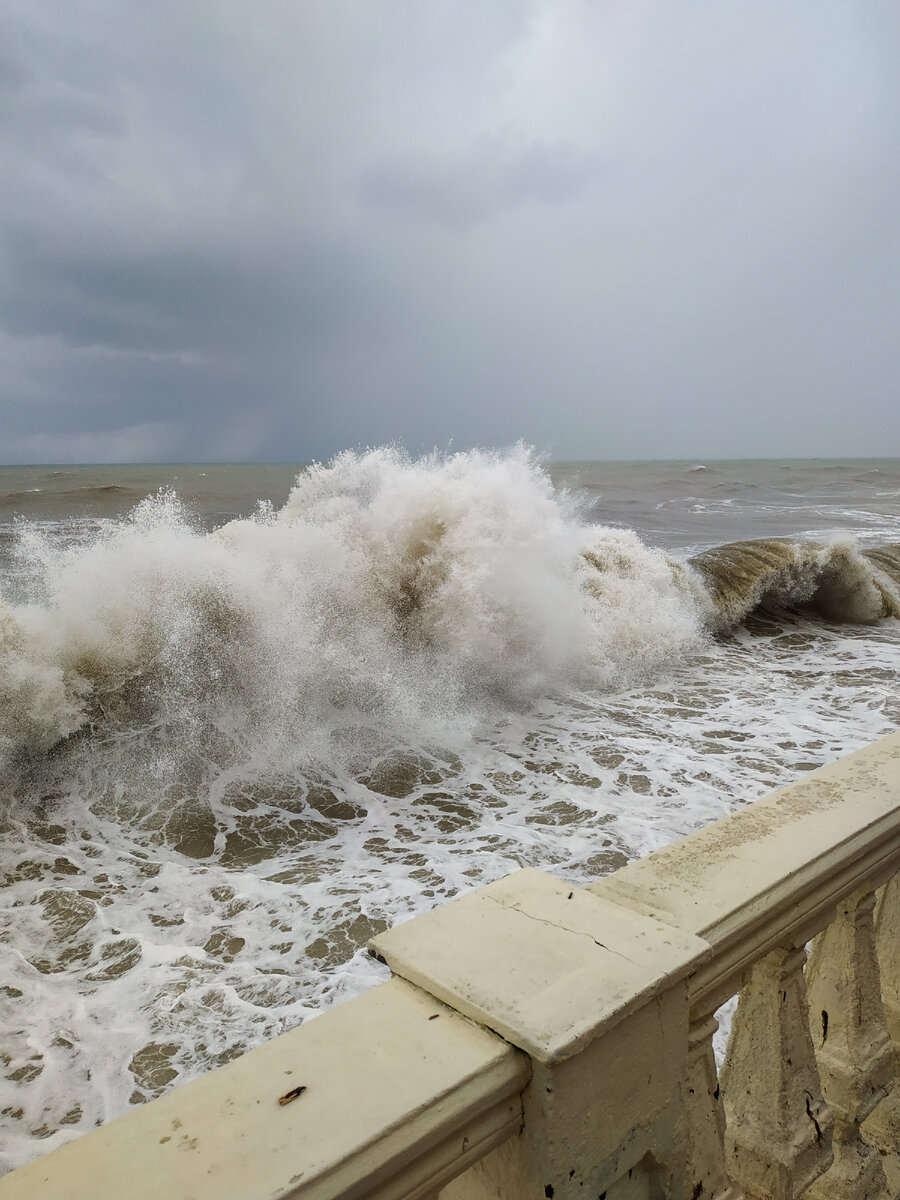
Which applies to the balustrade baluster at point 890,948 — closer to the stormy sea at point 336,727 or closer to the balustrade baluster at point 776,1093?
the balustrade baluster at point 776,1093

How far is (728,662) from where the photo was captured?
32.1ft

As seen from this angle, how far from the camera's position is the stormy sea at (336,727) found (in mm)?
3881

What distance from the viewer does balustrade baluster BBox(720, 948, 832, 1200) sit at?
5.15 feet

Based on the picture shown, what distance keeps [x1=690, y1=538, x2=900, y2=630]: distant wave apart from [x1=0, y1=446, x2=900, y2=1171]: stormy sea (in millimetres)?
51

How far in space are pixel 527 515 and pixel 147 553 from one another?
4413 mm

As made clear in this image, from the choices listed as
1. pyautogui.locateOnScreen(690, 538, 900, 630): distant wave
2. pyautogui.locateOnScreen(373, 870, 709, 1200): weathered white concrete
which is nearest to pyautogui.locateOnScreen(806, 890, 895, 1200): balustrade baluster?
pyautogui.locateOnScreen(373, 870, 709, 1200): weathered white concrete

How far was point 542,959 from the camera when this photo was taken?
1152mm

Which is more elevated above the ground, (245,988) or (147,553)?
(147,553)

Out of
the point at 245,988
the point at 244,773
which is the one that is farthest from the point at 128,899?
the point at 244,773

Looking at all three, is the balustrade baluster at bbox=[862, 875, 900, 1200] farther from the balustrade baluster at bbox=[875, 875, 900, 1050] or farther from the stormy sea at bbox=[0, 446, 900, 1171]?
the stormy sea at bbox=[0, 446, 900, 1171]

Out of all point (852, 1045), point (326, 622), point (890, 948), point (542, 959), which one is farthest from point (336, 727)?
point (542, 959)

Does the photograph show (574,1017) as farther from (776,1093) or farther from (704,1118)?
(776,1093)

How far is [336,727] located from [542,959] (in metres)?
6.19

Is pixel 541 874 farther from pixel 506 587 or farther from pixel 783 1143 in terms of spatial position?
pixel 506 587
